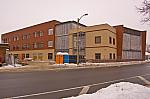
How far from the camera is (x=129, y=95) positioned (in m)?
7.19

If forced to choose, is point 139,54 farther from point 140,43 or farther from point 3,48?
point 3,48

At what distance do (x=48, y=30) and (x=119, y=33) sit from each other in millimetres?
21762

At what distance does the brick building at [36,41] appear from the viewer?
65950 millimetres

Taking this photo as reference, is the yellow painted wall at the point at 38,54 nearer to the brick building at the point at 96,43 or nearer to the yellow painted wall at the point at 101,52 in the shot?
the brick building at the point at 96,43

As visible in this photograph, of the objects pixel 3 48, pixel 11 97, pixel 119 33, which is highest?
pixel 119 33

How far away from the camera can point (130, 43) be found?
2509 inches

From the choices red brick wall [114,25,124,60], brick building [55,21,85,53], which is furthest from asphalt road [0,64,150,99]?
brick building [55,21,85,53]

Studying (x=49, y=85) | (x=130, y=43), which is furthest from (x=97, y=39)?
(x=49, y=85)

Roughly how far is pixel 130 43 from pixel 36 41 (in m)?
30.2

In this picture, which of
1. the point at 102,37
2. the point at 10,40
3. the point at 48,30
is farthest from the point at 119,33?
the point at 10,40

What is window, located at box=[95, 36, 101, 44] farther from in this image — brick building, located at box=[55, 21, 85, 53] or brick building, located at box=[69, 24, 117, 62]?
brick building, located at box=[55, 21, 85, 53]

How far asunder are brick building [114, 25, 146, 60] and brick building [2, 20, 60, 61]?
63.3ft

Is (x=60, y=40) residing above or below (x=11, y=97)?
above

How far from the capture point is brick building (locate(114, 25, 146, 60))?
5928 cm
